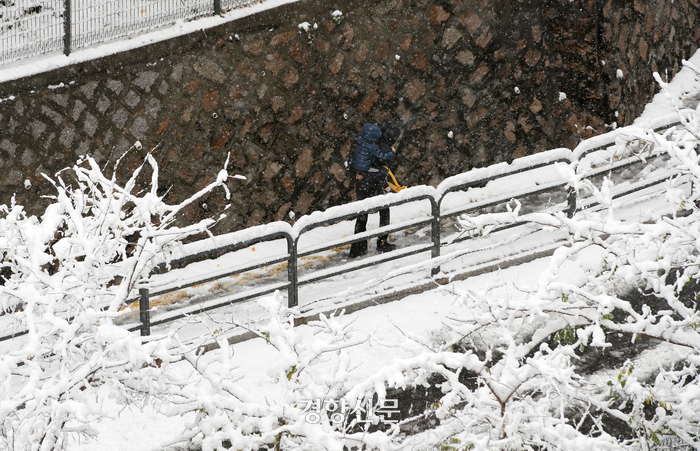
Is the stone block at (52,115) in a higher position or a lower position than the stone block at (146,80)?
lower

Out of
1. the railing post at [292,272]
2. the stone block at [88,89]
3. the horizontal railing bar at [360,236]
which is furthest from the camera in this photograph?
the stone block at [88,89]

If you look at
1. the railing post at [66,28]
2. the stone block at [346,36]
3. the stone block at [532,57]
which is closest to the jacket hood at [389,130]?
the stone block at [346,36]

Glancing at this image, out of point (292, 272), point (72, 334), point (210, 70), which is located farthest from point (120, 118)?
point (72, 334)

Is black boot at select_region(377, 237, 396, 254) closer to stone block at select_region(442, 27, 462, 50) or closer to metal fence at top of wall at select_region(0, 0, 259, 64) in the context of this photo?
stone block at select_region(442, 27, 462, 50)

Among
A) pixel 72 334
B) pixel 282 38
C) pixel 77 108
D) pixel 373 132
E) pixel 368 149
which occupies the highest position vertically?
pixel 282 38

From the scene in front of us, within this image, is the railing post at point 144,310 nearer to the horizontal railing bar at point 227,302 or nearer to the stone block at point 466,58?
the horizontal railing bar at point 227,302

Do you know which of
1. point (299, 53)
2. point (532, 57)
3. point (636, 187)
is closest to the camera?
point (636, 187)

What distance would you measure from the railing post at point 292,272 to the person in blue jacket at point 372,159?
1855 mm

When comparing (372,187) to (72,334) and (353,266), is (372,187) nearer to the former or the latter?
(353,266)

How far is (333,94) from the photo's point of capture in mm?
9984

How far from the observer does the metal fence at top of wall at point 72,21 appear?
340 inches

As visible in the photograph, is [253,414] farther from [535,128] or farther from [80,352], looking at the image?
[535,128]

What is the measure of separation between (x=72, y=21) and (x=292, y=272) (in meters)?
3.89

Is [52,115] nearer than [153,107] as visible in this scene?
Yes
